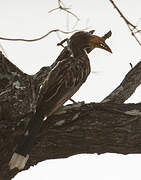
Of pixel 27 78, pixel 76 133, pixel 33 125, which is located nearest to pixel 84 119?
pixel 76 133

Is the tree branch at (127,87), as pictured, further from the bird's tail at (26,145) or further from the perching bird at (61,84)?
the bird's tail at (26,145)

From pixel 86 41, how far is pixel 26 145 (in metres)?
1.65

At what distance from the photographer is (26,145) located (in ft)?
11.7

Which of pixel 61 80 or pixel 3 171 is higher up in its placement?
pixel 61 80

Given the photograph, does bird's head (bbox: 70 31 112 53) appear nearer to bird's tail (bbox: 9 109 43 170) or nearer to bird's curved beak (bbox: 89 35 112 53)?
bird's curved beak (bbox: 89 35 112 53)

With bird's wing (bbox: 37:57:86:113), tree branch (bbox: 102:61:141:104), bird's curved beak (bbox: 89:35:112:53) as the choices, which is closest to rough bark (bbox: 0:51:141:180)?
bird's wing (bbox: 37:57:86:113)

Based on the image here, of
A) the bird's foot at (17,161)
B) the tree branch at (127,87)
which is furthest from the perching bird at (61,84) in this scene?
the tree branch at (127,87)

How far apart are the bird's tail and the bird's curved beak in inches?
47.2

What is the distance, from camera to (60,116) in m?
3.74

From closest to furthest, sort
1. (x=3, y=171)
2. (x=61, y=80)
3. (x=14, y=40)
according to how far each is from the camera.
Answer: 1. (x=3, y=171)
2. (x=14, y=40)
3. (x=61, y=80)

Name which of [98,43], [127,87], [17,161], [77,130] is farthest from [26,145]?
[98,43]

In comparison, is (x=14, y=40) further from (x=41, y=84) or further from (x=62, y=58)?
(x=62, y=58)

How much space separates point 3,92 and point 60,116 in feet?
1.76

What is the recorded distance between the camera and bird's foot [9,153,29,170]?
344 centimetres
